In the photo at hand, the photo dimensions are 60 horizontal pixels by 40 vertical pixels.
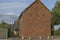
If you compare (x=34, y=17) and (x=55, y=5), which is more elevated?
(x=55, y=5)

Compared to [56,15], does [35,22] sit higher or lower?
lower

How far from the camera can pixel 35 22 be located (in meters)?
40.4

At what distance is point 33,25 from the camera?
131 ft

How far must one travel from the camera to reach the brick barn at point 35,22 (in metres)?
39.9

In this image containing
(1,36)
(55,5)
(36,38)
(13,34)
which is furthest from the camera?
(55,5)

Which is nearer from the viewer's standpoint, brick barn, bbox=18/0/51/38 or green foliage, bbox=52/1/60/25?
brick barn, bbox=18/0/51/38

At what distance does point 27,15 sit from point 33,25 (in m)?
2.54

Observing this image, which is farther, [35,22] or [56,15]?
[56,15]

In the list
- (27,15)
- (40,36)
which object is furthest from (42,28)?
(27,15)

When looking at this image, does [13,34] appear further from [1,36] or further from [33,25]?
[33,25]

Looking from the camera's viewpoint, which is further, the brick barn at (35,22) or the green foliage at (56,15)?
the green foliage at (56,15)

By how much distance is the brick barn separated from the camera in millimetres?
Answer: 39906

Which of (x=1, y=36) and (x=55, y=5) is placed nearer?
(x=1, y=36)

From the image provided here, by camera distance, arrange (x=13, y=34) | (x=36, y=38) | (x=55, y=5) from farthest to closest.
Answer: (x=55, y=5) → (x=13, y=34) → (x=36, y=38)
